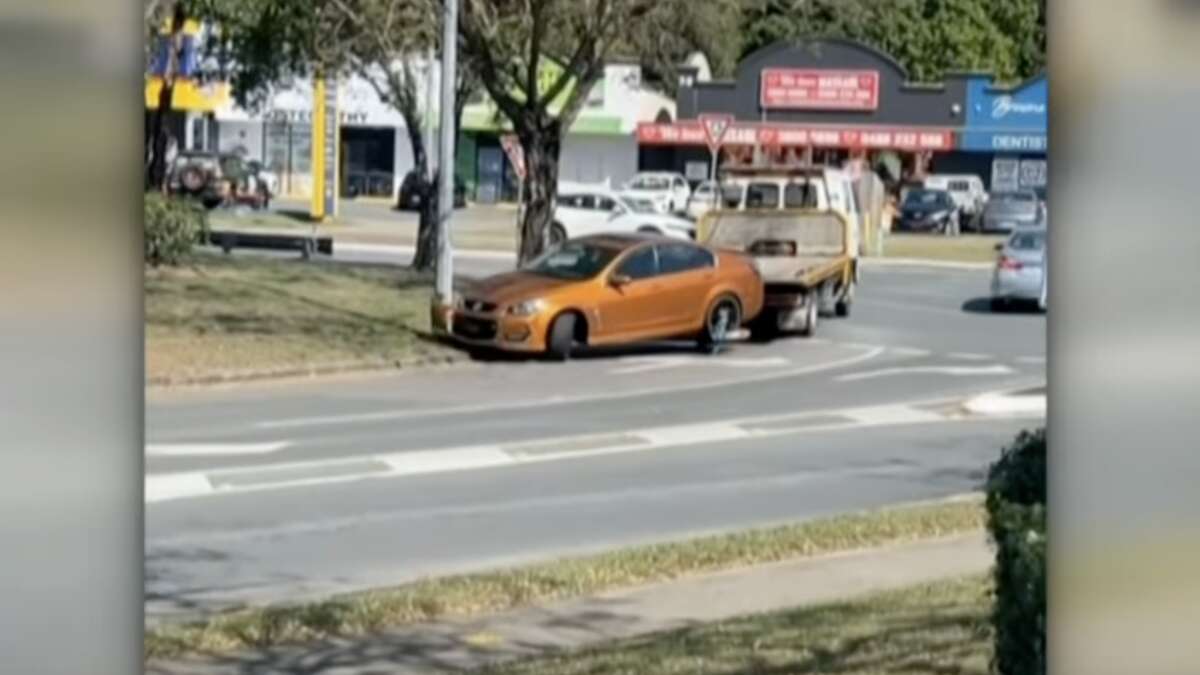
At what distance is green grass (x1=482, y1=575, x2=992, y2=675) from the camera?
294 inches

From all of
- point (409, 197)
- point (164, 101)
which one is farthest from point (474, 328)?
point (409, 197)

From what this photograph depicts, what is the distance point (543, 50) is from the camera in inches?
1087

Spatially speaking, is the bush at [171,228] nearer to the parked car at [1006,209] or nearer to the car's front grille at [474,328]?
the car's front grille at [474,328]

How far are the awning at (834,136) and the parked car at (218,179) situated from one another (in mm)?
10327

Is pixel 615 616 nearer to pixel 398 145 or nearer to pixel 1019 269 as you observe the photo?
pixel 1019 269

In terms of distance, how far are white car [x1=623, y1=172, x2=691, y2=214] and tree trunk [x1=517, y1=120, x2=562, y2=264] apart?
15.5 metres

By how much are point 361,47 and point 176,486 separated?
15.3 m

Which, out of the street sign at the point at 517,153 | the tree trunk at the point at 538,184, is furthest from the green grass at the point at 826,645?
the street sign at the point at 517,153

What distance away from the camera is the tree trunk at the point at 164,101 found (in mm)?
31062

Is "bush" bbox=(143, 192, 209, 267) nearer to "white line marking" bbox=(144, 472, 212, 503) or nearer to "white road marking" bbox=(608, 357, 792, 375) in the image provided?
"white road marking" bbox=(608, 357, 792, 375)
